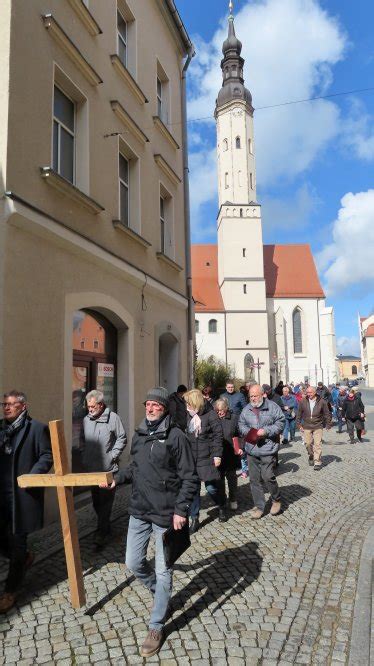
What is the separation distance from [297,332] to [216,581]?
162 ft

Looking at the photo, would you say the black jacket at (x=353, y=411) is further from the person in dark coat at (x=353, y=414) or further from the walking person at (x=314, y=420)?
→ the walking person at (x=314, y=420)

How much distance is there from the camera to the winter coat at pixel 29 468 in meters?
4.04

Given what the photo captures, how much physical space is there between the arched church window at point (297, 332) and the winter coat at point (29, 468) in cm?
4911

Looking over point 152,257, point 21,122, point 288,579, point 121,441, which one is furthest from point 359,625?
point 152,257

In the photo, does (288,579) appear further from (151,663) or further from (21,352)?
(21,352)

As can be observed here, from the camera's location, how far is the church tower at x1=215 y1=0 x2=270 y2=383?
47.2m

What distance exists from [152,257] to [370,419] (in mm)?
16937

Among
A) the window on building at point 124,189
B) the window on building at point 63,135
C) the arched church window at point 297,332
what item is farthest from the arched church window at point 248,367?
the window on building at point 63,135

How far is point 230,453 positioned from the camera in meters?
6.86

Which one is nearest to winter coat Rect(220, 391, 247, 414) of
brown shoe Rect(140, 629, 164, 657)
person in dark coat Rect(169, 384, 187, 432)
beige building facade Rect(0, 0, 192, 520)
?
beige building facade Rect(0, 0, 192, 520)

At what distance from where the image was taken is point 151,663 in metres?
3.16

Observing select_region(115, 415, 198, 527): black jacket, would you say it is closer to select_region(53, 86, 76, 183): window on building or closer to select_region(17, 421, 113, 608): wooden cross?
select_region(17, 421, 113, 608): wooden cross

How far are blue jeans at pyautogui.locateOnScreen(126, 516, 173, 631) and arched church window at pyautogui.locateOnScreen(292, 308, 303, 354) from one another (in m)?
49.4

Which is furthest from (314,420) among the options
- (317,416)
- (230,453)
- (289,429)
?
(289,429)
